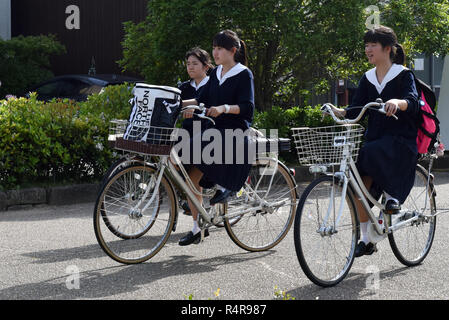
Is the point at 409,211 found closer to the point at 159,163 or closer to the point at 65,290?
the point at 159,163

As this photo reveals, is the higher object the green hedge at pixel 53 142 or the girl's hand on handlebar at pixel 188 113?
the girl's hand on handlebar at pixel 188 113

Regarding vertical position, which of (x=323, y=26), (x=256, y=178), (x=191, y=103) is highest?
(x=323, y=26)

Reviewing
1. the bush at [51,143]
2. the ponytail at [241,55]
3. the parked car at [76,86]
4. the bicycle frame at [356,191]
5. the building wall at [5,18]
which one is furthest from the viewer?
the building wall at [5,18]

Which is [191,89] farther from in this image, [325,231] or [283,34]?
[283,34]

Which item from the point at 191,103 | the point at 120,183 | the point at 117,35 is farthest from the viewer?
the point at 117,35

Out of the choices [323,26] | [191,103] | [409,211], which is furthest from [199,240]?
[323,26]

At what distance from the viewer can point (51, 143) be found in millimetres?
8203

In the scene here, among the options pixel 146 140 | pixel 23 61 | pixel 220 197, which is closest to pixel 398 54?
pixel 220 197

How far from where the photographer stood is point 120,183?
5.04m

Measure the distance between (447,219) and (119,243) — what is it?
355 centimetres

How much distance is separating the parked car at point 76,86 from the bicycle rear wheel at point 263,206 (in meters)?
8.37

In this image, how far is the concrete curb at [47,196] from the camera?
777 cm

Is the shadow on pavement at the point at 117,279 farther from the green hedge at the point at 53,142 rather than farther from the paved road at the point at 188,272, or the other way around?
the green hedge at the point at 53,142

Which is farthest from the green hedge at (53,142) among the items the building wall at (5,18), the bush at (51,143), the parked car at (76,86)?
the building wall at (5,18)
